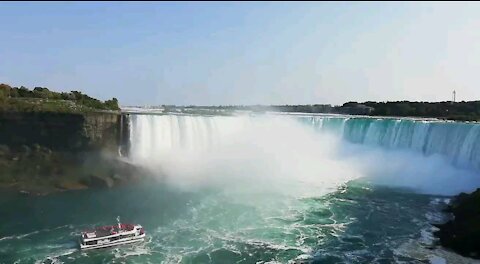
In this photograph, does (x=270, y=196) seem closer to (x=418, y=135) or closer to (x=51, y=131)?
(x=418, y=135)

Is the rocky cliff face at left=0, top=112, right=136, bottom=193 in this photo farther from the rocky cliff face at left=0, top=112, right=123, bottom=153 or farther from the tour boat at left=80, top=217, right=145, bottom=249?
the tour boat at left=80, top=217, right=145, bottom=249

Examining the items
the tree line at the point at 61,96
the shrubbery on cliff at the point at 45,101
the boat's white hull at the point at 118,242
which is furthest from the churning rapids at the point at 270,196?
the tree line at the point at 61,96

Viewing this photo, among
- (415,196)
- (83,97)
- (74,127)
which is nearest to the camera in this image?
(415,196)

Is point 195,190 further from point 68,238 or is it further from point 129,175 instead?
point 68,238

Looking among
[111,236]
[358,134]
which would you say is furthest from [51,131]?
[358,134]

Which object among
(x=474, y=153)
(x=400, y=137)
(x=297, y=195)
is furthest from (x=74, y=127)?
(x=474, y=153)

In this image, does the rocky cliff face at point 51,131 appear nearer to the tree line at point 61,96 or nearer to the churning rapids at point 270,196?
the churning rapids at point 270,196

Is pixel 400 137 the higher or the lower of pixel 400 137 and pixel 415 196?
the higher
